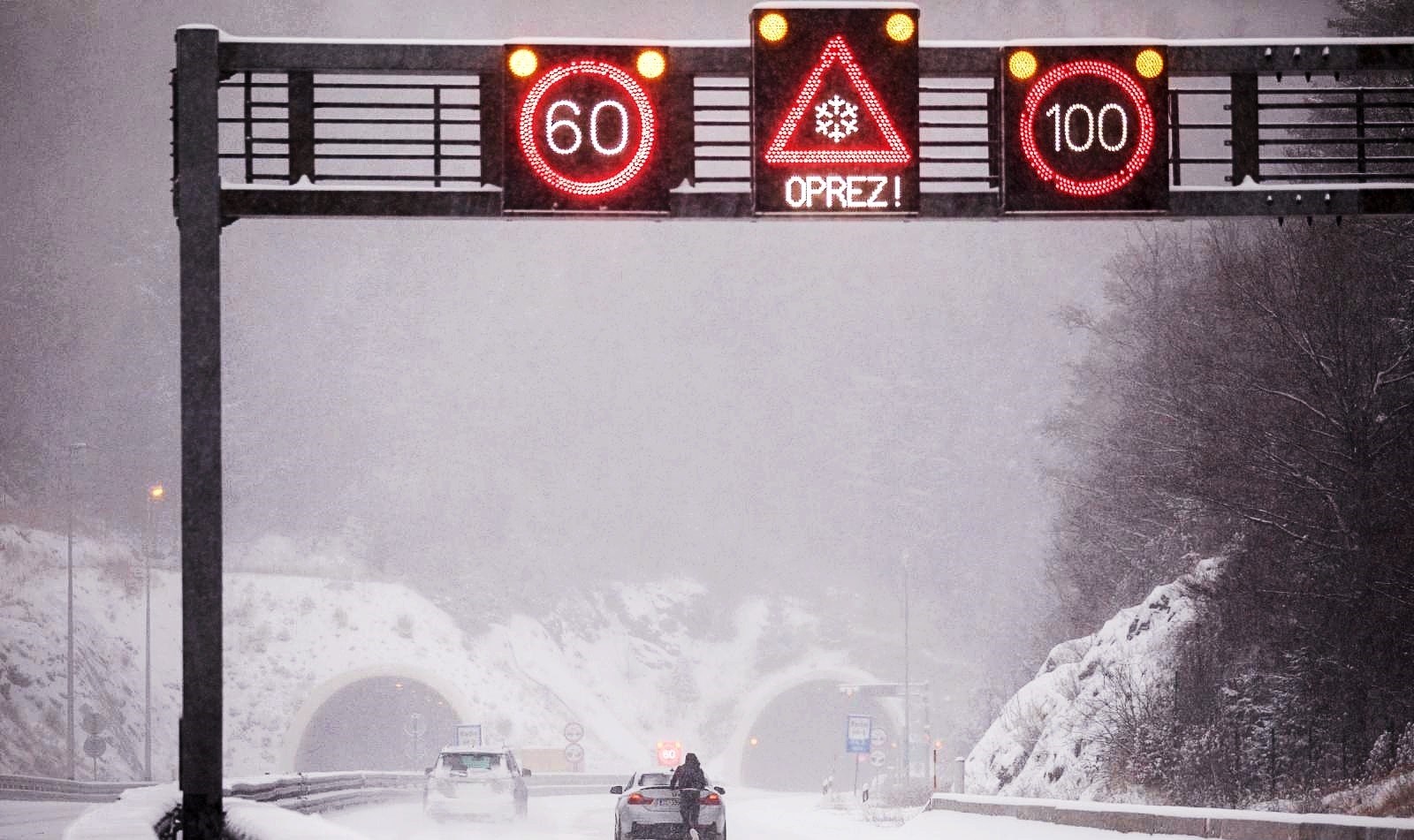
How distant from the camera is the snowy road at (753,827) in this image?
25844 millimetres

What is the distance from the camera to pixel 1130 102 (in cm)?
1391

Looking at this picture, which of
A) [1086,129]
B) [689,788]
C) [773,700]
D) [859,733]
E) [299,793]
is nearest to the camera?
[1086,129]

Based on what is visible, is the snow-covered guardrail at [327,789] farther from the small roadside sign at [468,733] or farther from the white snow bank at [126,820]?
the small roadside sign at [468,733]

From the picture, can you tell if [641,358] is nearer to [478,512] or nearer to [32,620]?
[478,512]

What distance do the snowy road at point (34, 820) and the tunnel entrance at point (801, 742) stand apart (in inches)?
2470

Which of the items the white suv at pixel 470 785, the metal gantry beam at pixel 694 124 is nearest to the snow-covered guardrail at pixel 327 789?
the white suv at pixel 470 785

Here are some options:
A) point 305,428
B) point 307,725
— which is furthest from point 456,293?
point 307,725

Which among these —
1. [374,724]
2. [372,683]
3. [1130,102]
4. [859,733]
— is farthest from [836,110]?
[374,724]

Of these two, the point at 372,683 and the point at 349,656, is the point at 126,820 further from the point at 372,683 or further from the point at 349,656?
the point at 372,683

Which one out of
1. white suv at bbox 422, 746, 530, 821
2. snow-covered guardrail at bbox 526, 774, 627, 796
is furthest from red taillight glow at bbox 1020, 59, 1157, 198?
snow-covered guardrail at bbox 526, 774, 627, 796

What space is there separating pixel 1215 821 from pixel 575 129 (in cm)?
1002

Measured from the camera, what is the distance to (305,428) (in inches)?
4744

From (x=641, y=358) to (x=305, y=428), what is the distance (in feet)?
93.4

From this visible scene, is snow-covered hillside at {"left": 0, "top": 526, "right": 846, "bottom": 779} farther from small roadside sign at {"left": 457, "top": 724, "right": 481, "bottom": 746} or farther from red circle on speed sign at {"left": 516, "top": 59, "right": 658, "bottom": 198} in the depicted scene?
red circle on speed sign at {"left": 516, "top": 59, "right": 658, "bottom": 198}
